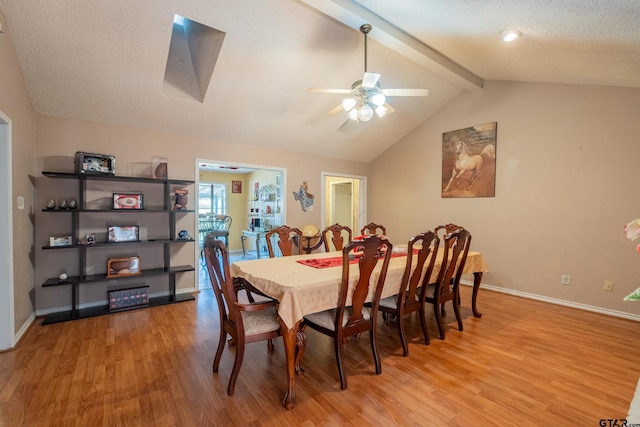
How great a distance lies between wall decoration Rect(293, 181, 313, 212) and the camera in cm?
543

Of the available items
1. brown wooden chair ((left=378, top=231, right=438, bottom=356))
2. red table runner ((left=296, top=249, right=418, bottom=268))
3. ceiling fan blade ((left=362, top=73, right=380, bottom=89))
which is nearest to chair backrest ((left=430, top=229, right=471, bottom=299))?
brown wooden chair ((left=378, top=231, right=438, bottom=356))

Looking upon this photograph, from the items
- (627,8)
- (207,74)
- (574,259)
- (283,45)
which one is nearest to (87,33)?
→ (207,74)

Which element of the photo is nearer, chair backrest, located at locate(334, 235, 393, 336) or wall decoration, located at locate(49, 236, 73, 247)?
chair backrest, located at locate(334, 235, 393, 336)

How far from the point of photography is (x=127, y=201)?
3.71 meters

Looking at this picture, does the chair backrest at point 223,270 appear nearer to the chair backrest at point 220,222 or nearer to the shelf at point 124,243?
the shelf at point 124,243

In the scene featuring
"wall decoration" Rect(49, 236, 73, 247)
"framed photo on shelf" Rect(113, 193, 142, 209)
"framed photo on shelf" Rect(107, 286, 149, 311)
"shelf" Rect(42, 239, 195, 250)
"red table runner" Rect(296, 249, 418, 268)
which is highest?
"framed photo on shelf" Rect(113, 193, 142, 209)

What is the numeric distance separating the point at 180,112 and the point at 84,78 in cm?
99

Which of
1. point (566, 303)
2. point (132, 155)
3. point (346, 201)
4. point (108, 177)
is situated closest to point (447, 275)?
point (566, 303)

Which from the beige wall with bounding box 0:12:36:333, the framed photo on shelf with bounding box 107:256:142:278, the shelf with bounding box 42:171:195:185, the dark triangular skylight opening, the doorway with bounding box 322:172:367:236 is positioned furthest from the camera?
the doorway with bounding box 322:172:367:236

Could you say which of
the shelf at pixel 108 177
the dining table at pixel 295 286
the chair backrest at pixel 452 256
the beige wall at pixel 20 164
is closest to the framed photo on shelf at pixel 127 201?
the shelf at pixel 108 177

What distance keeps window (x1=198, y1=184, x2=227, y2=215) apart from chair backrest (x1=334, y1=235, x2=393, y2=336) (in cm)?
676

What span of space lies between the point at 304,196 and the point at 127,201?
2.78 m

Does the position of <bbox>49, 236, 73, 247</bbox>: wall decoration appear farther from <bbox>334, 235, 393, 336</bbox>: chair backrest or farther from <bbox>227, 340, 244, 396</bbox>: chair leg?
<bbox>334, 235, 393, 336</bbox>: chair backrest

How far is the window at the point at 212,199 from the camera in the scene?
26.7ft
